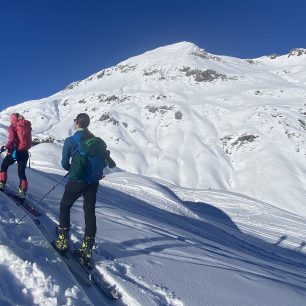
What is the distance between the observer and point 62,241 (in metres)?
6.39

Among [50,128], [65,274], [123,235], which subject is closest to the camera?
[65,274]

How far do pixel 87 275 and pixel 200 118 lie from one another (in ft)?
294

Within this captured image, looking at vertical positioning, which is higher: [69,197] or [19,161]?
[19,161]

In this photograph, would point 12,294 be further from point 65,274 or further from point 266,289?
point 266,289

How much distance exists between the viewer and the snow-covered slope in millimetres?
73250

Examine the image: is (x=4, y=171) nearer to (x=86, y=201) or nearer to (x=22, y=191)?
(x=22, y=191)

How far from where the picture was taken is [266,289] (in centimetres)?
754

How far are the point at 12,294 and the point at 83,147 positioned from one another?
92.6 inches

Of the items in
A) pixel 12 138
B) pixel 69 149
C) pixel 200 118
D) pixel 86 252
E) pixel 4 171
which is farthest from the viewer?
pixel 200 118

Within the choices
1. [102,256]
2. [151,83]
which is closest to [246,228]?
[102,256]

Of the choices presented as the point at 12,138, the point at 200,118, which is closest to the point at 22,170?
the point at 12,138

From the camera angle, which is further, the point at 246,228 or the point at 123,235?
the point at 246,228

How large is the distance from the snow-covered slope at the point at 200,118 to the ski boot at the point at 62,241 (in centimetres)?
5354

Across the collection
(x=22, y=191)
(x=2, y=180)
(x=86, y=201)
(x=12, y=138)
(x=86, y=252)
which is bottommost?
(x=86, y=252)
